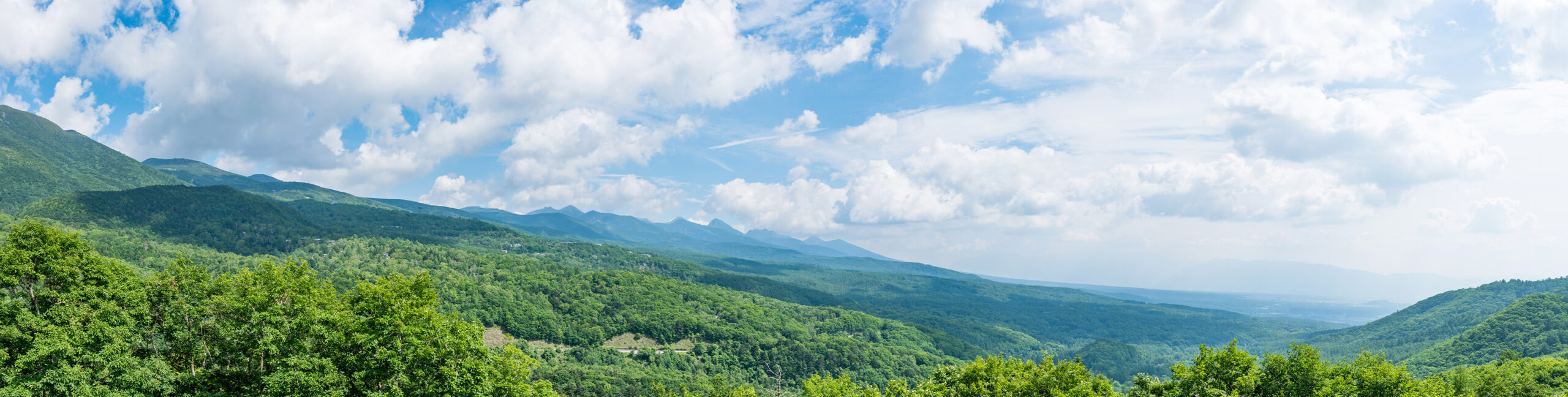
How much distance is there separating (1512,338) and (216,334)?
9079 inches

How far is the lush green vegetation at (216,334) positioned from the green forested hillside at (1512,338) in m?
186

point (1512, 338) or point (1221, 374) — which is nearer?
point (1221, 374)

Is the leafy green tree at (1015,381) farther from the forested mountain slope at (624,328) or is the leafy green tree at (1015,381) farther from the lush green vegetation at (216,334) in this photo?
the forested mountain slope at (624,328)

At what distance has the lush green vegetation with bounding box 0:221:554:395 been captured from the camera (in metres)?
29.4

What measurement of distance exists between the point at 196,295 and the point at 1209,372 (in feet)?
184

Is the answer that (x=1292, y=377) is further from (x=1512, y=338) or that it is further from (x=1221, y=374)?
(x=1512, y=338)

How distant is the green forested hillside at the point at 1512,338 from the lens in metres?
139

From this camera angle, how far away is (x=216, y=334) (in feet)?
111

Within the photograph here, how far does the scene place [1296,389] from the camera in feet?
121

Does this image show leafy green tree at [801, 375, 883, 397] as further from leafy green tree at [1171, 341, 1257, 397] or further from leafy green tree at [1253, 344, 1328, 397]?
leafy green tree at [1253, 344, 1328, 397]

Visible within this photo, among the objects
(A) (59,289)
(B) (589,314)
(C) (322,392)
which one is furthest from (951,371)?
(B) (589,314)

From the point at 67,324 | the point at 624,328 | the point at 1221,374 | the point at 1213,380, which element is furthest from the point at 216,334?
the point at 624,328

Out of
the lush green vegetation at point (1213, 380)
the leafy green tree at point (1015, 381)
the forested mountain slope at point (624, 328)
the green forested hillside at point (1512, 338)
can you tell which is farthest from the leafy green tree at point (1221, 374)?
the green forested hillside at point (1512, 338)

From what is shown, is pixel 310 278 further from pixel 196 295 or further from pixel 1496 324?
pixel 1496 324
